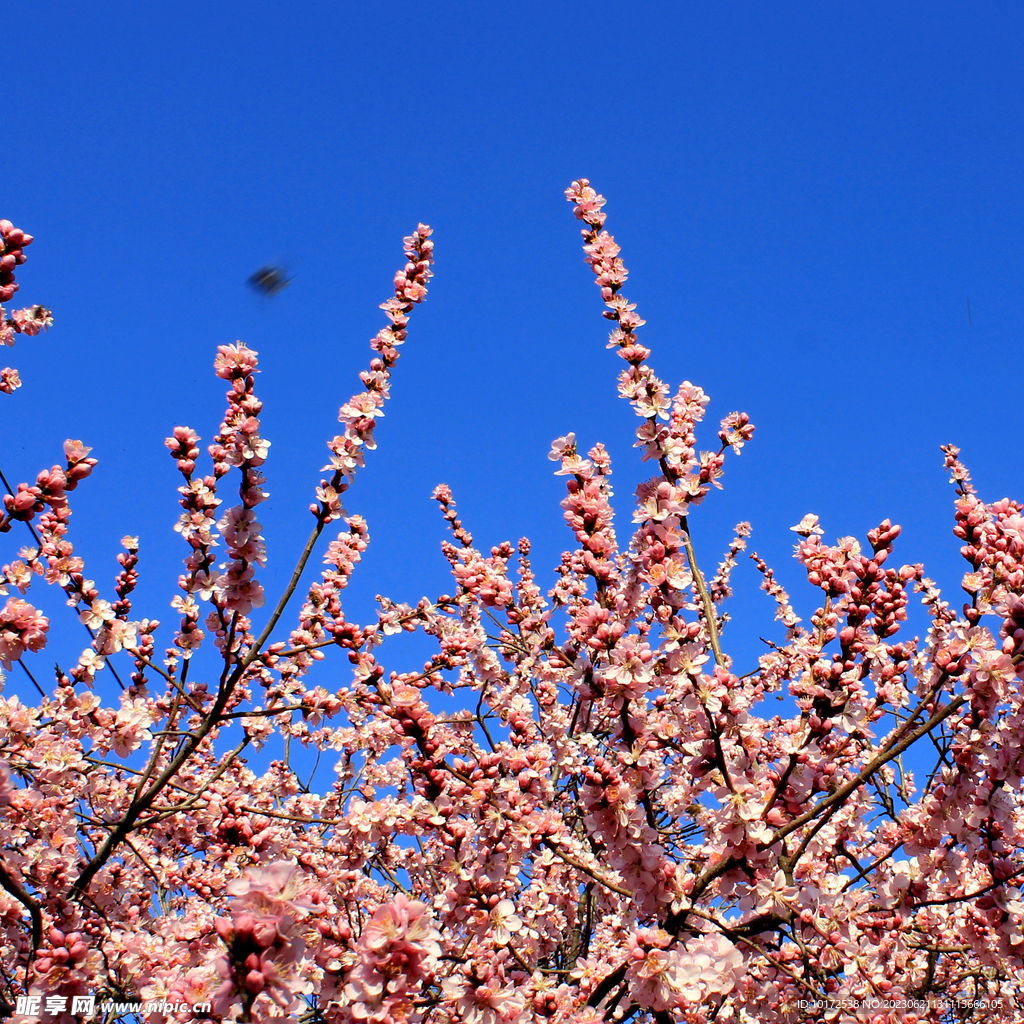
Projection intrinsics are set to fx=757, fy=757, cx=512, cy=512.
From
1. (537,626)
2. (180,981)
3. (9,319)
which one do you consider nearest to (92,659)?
(9,319)

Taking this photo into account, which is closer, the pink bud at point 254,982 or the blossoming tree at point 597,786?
the pink bud at point 254,982

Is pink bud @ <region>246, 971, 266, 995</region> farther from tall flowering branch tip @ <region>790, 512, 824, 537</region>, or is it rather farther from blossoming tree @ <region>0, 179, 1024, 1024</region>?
tall flowering branch tip @ <region>790, 512, 824, 537</region>

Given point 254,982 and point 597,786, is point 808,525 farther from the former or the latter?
point 254,982

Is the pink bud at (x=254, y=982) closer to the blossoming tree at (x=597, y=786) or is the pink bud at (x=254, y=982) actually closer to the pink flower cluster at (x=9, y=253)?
the blossoming tree at (x=597, y=786)

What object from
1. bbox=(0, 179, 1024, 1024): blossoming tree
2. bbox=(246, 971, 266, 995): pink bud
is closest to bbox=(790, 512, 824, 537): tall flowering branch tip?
bbox=(0, 179, 1024, 1024): blossoming tree

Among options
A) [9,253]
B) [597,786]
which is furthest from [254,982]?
[9,253]

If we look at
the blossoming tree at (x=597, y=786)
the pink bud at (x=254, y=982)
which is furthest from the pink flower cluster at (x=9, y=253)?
the pink bud at (x=254, y=982)

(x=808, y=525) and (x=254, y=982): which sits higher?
(x=808, y=525)

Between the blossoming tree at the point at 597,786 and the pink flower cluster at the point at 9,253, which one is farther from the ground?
the pink flower cluster at the point at 9,253

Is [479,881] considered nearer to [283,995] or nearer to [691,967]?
[691,967]

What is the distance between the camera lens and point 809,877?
3902 mm

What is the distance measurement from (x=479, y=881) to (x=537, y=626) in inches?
85.4

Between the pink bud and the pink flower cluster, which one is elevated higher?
the pink flower cluster

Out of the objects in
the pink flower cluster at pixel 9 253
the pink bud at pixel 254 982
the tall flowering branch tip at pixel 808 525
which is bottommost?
the pink bud at pixel 254 982
